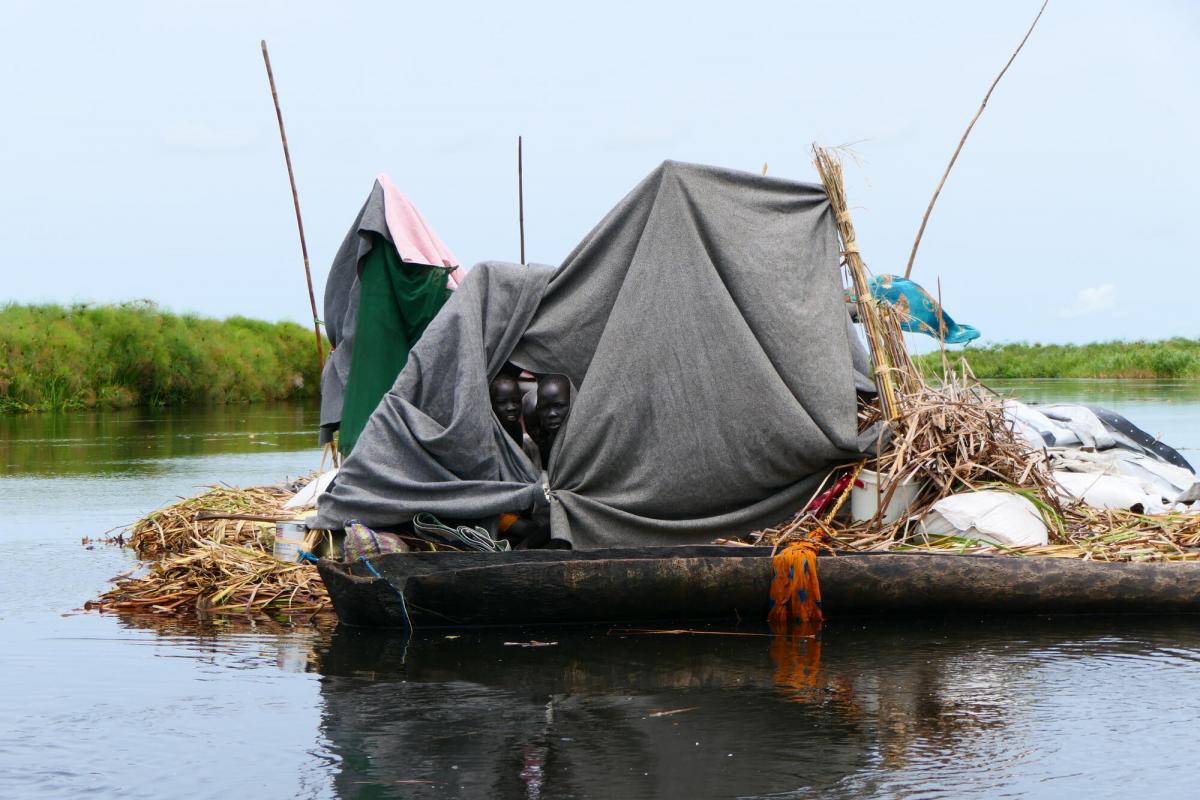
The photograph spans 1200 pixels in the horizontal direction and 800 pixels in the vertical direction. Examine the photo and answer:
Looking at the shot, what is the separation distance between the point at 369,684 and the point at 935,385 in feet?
12.8

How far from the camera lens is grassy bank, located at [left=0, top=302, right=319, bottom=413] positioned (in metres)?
29.5

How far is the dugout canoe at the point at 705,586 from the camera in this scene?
6.03 metres

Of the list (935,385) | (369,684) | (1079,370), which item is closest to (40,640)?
(369,684)

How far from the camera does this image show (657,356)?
696cm

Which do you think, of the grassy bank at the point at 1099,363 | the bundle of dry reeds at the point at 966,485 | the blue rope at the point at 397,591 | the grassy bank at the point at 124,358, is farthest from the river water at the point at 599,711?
the grassy bank at the point at 1099,363

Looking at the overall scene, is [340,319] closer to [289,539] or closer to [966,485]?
[289,539]

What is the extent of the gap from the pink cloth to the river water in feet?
8.07

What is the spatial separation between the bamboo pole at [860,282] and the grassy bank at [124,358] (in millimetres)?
25583

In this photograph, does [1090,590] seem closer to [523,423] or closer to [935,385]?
[935,385]

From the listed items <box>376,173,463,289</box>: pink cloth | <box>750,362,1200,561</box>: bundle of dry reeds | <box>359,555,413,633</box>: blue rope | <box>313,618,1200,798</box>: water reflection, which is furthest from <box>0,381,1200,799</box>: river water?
<box>376,173,463,289</box>: pink cloth

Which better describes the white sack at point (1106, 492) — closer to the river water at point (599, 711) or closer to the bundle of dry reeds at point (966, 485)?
the bundle of dry reeds at point (966, 485)

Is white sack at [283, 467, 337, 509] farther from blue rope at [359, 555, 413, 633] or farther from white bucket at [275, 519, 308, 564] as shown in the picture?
blue rope at [359, 555, 413, 633]

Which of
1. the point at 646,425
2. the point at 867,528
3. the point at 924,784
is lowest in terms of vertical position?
the point at 924,784

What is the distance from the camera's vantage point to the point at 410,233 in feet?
26.7
